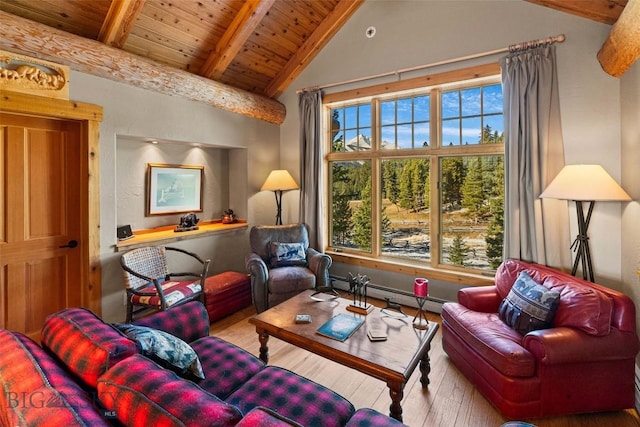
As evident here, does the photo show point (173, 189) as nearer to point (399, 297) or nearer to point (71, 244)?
point (71, 244)

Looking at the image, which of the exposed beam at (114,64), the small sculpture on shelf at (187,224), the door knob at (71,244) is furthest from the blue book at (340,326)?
the exposed beam at (114,64)

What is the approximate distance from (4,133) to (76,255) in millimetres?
1173

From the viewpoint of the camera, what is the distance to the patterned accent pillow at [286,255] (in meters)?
3.85

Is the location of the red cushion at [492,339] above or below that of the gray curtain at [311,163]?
below

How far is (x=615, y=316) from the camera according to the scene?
6.51 feet

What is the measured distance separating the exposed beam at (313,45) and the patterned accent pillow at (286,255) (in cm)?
235

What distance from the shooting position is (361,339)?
6.72 ft

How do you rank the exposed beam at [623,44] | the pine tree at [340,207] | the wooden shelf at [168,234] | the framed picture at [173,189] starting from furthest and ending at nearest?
the pine tree at [340,207] < the framed picture at [173,189] < the wooden shelf at [168,234] < the exposed beam at [623,44]

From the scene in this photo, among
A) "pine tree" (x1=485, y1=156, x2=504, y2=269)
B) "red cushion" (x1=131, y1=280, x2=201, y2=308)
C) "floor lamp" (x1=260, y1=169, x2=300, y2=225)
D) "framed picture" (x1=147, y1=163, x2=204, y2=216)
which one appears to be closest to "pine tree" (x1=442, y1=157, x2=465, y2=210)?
"pine tree" (x1=485, y1=156, x2=504, y2=269)

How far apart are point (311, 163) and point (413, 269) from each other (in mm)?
1958

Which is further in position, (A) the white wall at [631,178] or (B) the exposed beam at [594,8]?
(B) the exposed beam at [594,8]

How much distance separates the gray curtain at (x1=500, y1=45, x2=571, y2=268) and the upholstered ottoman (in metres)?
2.94

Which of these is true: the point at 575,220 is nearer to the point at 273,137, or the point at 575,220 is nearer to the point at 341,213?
the point at 341,213

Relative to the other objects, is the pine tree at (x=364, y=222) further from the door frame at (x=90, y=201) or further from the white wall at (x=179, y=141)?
the door frame at (x=90, y=201)
